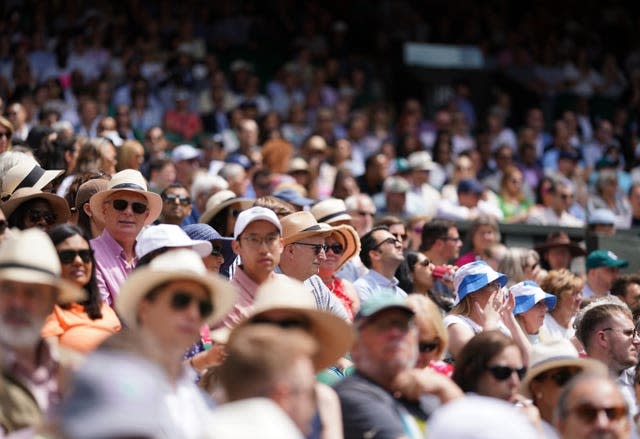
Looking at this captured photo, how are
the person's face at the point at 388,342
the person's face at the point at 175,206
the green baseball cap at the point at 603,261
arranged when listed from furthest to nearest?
the green baseball cap at the point at 603,261, the person's face at the point at 175,206, the person's face at the point at 388,342

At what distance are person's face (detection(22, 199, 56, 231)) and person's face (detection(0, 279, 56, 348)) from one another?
2.32 metres

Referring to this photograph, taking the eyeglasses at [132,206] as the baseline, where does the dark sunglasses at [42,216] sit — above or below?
above

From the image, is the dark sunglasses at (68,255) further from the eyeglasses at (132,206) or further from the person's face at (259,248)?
the eyeglasses at (132,206)

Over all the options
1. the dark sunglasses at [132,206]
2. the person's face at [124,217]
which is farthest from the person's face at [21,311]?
the dark sunglasses at [132,206]

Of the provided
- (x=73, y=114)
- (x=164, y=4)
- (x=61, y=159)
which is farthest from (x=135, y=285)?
(x=164, y=4)

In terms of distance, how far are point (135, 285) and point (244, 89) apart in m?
11.7

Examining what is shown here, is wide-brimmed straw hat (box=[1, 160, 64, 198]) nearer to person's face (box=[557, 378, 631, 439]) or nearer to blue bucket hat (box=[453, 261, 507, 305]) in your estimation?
blue bucket hat (box=[453, 261, 507, 305])

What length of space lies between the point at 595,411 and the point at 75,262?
247 cm

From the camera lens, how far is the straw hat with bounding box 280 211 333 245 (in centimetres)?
816

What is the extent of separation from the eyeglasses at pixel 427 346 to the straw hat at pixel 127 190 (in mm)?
2344

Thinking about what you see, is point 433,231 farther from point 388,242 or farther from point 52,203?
point 52,203

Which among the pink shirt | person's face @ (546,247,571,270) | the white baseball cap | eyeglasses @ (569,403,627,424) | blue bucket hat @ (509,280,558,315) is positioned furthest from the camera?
person's face @ (546,247,571,270)

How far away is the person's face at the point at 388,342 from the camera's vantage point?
563cm

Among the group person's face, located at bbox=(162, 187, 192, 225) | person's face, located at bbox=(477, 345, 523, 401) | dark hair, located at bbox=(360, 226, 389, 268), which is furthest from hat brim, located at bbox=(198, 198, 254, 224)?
person's face, located at bbox=(477, 345, 523, 401)
